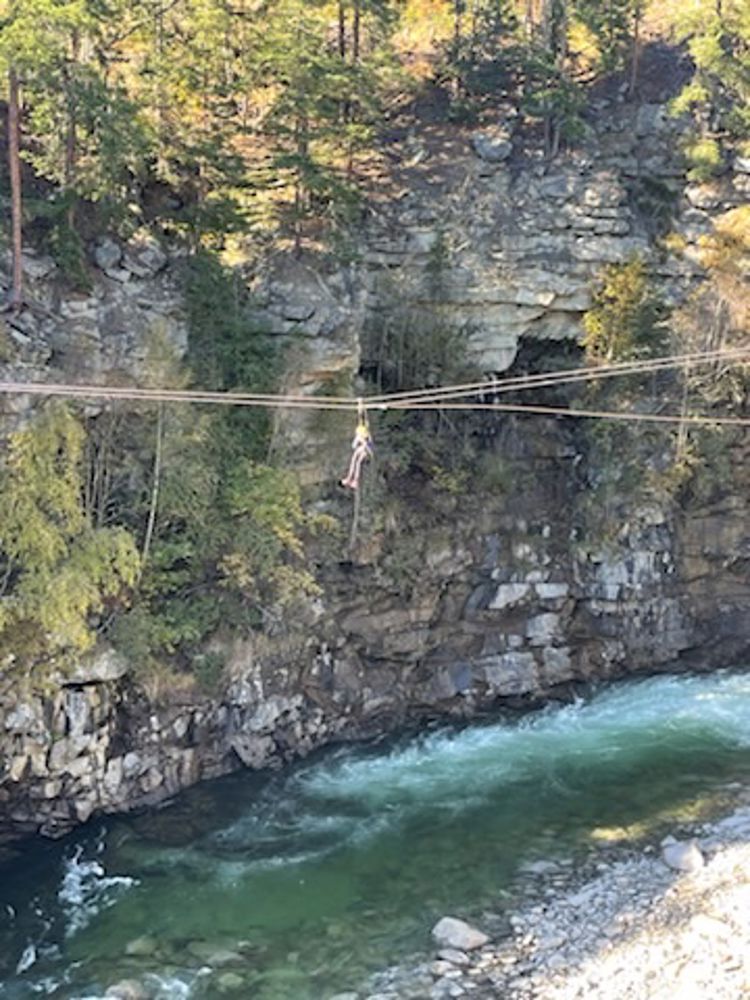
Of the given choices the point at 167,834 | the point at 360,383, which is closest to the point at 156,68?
the point at 360,383

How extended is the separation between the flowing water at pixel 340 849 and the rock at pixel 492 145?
12156 mm

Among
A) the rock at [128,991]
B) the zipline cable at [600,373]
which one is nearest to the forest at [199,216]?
the zipline cable at [600,373]

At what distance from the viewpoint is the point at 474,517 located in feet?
64.4

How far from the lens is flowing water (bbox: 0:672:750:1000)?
40.3 feet

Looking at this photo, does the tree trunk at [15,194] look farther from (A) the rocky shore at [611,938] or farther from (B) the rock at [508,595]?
(A) the rocky shore at [611,938]

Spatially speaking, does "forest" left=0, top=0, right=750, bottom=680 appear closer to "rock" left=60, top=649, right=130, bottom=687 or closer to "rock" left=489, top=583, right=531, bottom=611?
"rock" left=60, top=649, right=130, bottom=687

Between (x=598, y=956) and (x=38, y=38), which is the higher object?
(x=38, y=38)

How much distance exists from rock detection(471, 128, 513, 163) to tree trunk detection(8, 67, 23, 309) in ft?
34.6

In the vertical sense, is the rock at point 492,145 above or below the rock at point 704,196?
above

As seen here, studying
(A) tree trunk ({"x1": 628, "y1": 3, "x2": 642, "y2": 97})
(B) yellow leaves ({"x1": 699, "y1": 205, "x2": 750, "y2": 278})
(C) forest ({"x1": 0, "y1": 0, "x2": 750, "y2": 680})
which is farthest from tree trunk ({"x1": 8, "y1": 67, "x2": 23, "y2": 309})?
(A) tree trunk ({"x1": 628, "y1": 3, "x2": 642, "y2": 97})

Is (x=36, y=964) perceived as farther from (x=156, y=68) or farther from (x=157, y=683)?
(x=156, y=68)

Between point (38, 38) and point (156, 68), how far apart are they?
471cm

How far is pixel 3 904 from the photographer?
13.3 m

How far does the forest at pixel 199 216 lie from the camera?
14523mm
